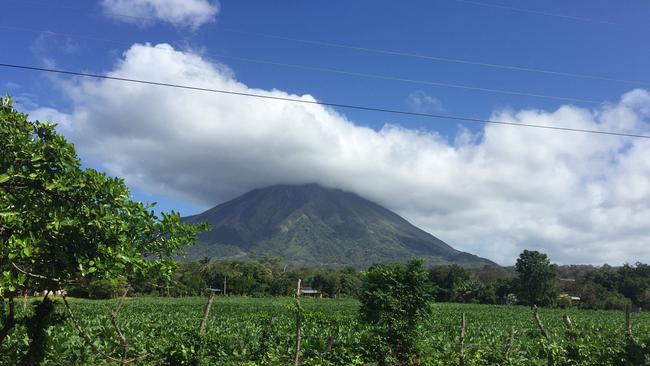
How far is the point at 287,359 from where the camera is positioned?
1620cm

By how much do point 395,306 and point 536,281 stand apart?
259ft

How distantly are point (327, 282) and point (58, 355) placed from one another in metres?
89.8

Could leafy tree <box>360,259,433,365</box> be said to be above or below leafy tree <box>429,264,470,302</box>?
below

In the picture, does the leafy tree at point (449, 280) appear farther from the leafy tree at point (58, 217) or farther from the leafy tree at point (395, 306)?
the leafy tree at point (58, 217)

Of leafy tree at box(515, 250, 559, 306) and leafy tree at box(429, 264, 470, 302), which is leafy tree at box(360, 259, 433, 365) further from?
leafy tree at box(429, 264, 470, 302)

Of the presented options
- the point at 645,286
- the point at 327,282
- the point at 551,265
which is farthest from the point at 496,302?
the point at 327,282

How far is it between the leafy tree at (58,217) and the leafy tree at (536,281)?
88937mm

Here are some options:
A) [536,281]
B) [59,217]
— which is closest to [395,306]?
[59,217]

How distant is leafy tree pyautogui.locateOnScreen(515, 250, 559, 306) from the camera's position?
84688mm

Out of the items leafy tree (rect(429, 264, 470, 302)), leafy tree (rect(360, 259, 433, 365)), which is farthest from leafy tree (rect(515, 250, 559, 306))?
leafy tree (rect(360, 259, 433, 365))

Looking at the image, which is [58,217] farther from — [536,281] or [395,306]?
[536,281]

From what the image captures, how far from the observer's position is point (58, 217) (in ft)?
16.7

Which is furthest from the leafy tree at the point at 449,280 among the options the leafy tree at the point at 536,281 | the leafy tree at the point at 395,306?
the leafy tree at the point at 395,306

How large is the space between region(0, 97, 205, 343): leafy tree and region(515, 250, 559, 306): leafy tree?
88.9 meters
